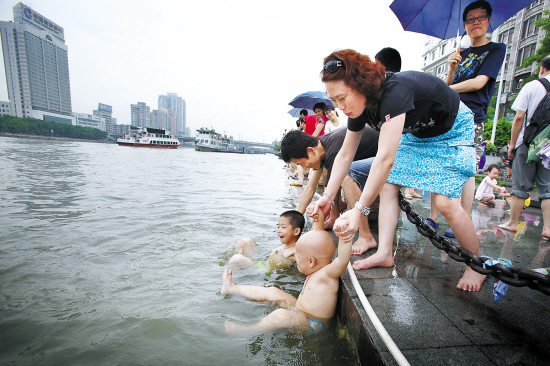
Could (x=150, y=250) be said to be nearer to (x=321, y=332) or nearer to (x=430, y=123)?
(x=321, y=332)

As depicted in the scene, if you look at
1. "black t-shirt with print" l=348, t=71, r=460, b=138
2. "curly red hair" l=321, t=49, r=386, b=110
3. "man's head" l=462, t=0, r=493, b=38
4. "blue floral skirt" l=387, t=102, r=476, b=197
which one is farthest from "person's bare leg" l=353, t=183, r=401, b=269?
"man's head" l=462, t=0, r=493, b=38

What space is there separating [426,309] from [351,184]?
156cm

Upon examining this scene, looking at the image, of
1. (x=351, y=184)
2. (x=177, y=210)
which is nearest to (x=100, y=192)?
(x=177, y=210)

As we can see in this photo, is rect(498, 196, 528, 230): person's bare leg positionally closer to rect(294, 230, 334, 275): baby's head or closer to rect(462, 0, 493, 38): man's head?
rect(462, 0, 493, 38): man's head

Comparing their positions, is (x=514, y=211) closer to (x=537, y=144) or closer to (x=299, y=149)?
(x=537, y=144)

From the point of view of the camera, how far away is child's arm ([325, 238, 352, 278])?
1.62 m

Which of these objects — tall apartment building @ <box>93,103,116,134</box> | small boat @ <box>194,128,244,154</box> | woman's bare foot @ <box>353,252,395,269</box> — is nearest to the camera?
woman's bare foot @ <box>353,252,395,269</box>

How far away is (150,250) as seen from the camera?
11.3 feet

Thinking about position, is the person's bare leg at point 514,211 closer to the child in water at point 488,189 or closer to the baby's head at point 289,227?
the child in water at point 488,189

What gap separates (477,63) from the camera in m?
2.80

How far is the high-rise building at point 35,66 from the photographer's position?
9094 cm

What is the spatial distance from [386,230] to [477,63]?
2121mm

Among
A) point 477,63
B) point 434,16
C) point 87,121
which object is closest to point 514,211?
point 477,63

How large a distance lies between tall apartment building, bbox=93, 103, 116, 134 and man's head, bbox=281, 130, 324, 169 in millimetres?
207673
